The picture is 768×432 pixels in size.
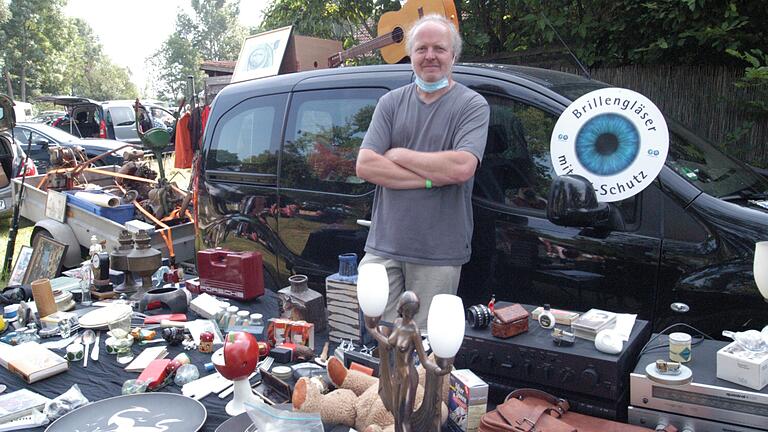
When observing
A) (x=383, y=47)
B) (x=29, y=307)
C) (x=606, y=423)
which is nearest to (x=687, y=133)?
(x=606, y=423)

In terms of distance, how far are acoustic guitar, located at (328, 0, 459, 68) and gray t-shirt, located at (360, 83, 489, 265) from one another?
2159mm

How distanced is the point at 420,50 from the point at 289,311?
116 cm

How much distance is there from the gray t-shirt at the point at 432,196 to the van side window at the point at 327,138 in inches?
26.0

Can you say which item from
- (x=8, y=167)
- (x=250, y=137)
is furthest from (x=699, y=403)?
(x=8, y=167)

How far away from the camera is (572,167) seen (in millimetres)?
2227

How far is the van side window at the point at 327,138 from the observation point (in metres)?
2.98

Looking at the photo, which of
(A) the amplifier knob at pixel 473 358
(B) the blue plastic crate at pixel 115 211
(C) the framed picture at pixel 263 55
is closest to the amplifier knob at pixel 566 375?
(A) the amplifier knob at pixel 473 358

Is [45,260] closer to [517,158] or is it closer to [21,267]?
[21,267]

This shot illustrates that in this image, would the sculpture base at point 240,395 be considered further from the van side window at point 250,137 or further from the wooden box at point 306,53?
the wooden box at point 306,53

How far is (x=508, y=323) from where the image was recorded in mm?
1555

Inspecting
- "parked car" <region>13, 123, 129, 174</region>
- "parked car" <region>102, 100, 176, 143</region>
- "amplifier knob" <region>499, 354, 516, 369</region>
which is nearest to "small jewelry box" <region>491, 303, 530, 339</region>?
"amplifier knob" <region>499, 354, 516, 369</region>

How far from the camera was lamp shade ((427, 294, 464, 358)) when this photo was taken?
1.00 meters

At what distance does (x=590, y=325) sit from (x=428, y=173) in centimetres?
84

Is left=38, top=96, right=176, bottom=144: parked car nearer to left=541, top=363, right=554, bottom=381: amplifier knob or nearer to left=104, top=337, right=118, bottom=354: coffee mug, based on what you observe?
left=104, top=337, right=118, bottom=354: coffee mug
